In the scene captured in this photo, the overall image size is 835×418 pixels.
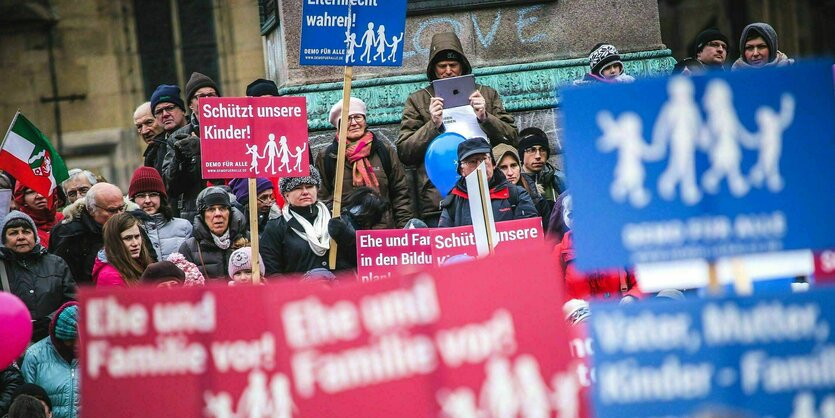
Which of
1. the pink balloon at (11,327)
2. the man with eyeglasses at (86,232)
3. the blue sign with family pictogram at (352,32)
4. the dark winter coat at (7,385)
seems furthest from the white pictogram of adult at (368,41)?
the pink balloon at (11,327)

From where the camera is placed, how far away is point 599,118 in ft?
17.0

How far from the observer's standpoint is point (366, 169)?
11188 mm

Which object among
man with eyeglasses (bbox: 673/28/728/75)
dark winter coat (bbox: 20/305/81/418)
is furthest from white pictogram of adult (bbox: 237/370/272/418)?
man with eyeglasses (bbox: 673/28/728/75)

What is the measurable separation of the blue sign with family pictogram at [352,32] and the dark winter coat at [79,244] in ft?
5.56

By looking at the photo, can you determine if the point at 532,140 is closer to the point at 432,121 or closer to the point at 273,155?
the point at 432,121

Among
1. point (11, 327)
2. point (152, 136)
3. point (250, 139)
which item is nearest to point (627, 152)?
point (11, 327)

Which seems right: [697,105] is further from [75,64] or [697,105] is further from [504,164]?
[75,64]

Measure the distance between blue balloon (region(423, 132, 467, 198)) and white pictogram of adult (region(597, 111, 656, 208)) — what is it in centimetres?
550

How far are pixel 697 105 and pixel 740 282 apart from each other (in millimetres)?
588

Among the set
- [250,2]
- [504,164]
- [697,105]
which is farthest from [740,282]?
[250,2]

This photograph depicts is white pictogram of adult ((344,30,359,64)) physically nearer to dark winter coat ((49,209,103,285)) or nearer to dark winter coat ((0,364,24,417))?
dark winter coat ((49,209,103,285))

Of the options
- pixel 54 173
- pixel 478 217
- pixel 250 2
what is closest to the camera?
pixel 478 217

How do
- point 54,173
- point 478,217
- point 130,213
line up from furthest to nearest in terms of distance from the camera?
point 54,173 < point 130,213 < point 478,217

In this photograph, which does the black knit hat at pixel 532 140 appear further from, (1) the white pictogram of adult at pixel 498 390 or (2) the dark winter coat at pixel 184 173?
(1) the white pictogram of adult at pixel 498 390
